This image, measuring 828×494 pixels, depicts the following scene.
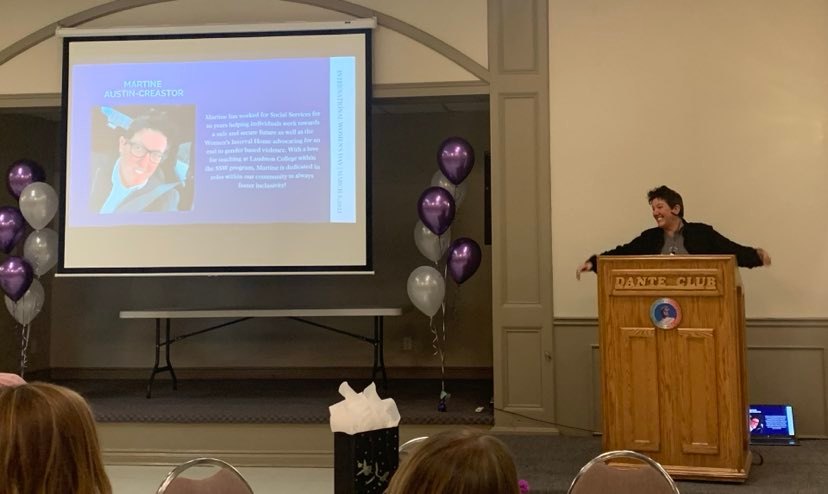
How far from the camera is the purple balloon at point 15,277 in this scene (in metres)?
4.83

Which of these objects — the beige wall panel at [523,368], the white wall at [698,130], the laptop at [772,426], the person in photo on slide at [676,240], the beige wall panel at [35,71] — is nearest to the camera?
the person in photo on slide at [676,240]

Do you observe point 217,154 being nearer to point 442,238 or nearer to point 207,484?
point 442,238

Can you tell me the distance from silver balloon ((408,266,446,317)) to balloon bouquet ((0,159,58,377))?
2.57 m

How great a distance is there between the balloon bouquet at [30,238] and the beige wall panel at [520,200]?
3.13m

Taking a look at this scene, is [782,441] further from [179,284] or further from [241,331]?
[179,284]

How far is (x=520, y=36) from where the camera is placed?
189 inches

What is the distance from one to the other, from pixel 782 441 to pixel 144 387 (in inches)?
182

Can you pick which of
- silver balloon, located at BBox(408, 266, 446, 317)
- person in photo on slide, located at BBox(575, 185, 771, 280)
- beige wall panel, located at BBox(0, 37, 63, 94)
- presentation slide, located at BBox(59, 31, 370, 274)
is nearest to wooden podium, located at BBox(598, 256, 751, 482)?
person in photo on slide, located at BBox(575, 185, 771, 280)

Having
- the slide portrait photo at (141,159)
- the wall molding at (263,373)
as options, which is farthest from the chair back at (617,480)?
the wall molding at (263,373)

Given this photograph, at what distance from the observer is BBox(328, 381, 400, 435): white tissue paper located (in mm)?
1618

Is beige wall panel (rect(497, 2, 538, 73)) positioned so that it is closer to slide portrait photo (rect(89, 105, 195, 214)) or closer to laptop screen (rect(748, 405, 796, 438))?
slide portrait photo (rect(89, 105, 195, 214))

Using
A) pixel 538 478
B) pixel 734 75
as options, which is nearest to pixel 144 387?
pixel 538 478

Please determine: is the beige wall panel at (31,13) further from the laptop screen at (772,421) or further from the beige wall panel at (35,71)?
the laptop screen at (772,421)

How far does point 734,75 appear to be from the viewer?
15.1 ft
